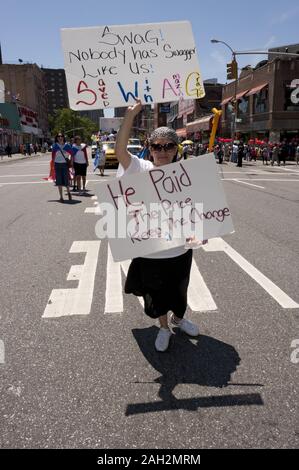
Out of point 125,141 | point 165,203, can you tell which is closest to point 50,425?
point 165,203

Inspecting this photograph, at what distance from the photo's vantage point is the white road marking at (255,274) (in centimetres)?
413

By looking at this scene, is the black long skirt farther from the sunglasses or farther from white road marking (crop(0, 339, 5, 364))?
white road marking (crop(0, 339, 5, 364))

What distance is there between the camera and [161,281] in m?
3.04

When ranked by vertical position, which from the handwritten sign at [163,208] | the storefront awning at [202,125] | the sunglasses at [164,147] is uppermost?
the storefront awning at [202,125]

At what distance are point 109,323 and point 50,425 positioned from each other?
136cm

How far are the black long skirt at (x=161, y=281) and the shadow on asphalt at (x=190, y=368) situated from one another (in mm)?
354

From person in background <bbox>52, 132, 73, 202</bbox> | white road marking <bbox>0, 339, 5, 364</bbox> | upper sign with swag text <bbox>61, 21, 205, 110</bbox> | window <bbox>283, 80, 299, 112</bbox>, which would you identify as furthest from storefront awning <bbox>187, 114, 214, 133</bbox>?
white road marking <bbox>0, 339, 5, 364</bbox>

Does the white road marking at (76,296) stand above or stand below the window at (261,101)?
below

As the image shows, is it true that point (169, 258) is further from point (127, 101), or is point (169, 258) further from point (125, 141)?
point (127, 101)

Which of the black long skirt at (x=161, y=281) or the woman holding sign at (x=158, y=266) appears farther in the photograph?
the black long skirt at (x=161, y=281)

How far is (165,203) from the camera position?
9.84 feet

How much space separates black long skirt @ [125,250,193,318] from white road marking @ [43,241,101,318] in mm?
998

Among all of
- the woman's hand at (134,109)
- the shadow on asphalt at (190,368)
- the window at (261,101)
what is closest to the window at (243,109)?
the window at (261,101)

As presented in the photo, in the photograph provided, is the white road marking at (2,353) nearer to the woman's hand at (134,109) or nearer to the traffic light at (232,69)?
the woman's hand at (134,109)
